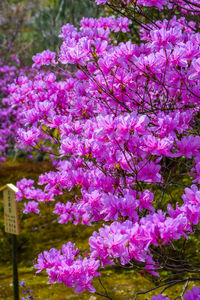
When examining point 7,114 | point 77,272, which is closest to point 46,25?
point 7,114

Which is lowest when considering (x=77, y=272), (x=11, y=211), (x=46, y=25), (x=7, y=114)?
(x=77, y=272)

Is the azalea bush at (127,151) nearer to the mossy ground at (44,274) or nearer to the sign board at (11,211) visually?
the sign board at (11,211)

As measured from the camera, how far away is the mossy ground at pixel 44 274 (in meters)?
4.07

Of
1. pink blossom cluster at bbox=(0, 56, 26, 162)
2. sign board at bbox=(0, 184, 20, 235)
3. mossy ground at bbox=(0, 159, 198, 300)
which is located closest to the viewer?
sign board at bbox=(0, 184, 20, 235)

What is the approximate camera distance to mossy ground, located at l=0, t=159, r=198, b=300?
407 centimetres

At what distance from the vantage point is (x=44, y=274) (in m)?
4.81

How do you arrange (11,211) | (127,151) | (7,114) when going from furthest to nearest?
(7,114), (11,211), (127,151)

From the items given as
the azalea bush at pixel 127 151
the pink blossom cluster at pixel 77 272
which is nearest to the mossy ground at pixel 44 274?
the pink blossom cluster at pixel 77 272

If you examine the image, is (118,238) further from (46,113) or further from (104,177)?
(46,113)

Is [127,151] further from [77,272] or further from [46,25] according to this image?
[46,25]

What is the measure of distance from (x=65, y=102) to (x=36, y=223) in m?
4.22

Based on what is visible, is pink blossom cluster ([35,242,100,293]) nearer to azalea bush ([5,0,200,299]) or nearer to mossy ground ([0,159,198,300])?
azalea bush ([5,0,200,299])

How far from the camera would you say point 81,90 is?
282 cm

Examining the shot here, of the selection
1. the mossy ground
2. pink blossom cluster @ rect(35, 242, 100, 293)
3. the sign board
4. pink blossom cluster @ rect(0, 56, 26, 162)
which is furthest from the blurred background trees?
pink blossom cluster @ rect(35, 242, 100, 293)
